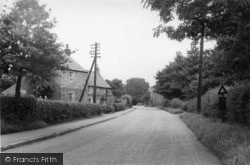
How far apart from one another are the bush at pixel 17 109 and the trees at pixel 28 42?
2.03 feet

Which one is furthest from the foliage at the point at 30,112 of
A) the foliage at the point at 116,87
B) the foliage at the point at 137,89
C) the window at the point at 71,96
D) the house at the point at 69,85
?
the foliage at the point at 137,89

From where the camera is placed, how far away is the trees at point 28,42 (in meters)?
15.3

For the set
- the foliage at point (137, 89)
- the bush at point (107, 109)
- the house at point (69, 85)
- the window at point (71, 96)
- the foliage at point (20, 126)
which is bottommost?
the foliage at point (20, 126)

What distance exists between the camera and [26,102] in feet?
55.9

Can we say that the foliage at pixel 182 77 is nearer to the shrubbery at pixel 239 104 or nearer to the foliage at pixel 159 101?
the foliage at pixel 159 101

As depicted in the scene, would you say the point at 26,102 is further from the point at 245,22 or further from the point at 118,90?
the point at 118,90

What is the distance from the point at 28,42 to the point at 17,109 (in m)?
3.67

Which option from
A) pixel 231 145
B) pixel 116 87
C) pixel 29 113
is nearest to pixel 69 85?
pixel 29 113

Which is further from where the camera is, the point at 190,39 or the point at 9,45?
the point at 9,45

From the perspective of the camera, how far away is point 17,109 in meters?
16.3

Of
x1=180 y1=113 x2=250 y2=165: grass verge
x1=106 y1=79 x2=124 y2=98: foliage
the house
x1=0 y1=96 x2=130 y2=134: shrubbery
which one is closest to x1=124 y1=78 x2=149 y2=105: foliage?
x1=106 y1=79 x2=124 y2=98: foliage

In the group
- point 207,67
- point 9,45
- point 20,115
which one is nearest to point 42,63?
point 9,45

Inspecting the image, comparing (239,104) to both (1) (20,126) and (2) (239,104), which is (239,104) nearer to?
(2) (239,104)

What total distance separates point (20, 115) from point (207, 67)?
24.3 meters
